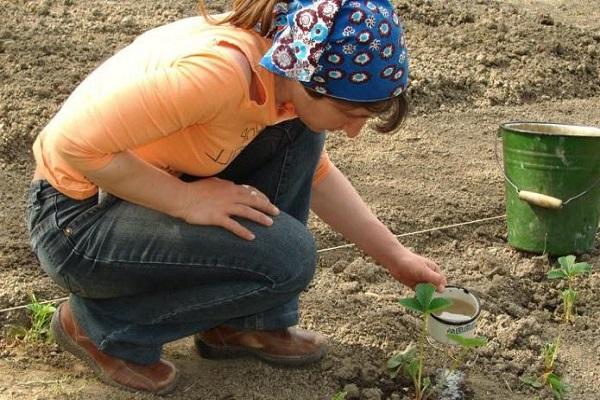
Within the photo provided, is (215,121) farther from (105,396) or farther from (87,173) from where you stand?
(105,396)

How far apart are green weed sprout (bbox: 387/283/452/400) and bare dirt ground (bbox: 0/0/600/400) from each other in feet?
0.18

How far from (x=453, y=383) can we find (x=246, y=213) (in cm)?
78

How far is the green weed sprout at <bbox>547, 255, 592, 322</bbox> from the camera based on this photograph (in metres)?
2.66

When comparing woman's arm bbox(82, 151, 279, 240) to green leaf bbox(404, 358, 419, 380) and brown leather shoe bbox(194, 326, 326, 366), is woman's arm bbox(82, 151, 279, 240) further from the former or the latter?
green leaf bbox(404, 358, 419, 380)

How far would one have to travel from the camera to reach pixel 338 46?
1900 millimetres

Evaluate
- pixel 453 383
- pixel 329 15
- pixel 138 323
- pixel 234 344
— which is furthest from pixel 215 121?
pixel 453 383

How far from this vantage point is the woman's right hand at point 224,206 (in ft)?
6.82

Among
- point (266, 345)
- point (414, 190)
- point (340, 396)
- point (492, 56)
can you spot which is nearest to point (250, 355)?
point (266, 345)

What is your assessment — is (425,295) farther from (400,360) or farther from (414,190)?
(414,190)

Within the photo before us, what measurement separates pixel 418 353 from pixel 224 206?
0.79 meters

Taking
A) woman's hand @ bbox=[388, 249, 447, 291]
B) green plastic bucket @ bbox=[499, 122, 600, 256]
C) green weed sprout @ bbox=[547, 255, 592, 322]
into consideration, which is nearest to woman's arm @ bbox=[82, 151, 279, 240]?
woman's hand @ bbox=[388, 249, 447, 291]

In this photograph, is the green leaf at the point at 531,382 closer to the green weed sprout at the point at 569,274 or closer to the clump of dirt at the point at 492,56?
the green weed sprout at the point at 569,274

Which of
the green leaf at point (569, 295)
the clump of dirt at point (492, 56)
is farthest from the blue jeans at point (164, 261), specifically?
the clump of dirt at point (492, 56)

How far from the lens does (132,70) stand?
1.94m
